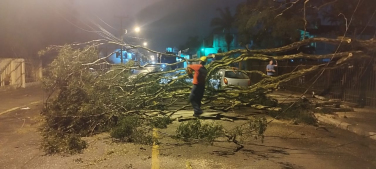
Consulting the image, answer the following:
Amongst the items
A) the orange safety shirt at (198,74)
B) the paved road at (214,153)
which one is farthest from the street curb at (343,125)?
the orange safety shirt at (198,74)

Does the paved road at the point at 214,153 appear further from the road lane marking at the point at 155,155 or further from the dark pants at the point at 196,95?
the dark pants at the point at 196,95

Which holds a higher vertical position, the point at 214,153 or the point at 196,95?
the point at 196,95

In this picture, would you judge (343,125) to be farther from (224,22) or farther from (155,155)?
(224,22)

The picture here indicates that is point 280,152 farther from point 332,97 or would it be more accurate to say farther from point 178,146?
point 332,97

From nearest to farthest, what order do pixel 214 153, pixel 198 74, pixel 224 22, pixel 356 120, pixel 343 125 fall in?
pixel 214 153 < pixel 343 125 < pixel 356 120 < pixel 198 74 < pixel 224 22

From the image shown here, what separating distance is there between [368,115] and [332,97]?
3221mm

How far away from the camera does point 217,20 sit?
141 ft

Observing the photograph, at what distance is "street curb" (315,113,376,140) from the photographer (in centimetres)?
768

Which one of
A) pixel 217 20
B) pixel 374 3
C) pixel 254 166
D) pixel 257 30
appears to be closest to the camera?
pixel 254 166

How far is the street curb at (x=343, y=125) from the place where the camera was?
768 centimetres

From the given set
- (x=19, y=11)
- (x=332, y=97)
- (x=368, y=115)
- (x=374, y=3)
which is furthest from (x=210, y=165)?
(x=19, y=11)

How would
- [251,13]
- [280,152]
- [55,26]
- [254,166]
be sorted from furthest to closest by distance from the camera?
[55,26] < [251,13] < [280,152] < [254,166]

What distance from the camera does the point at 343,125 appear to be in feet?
28.4

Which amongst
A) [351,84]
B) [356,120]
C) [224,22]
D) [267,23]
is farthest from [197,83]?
[224,22]
